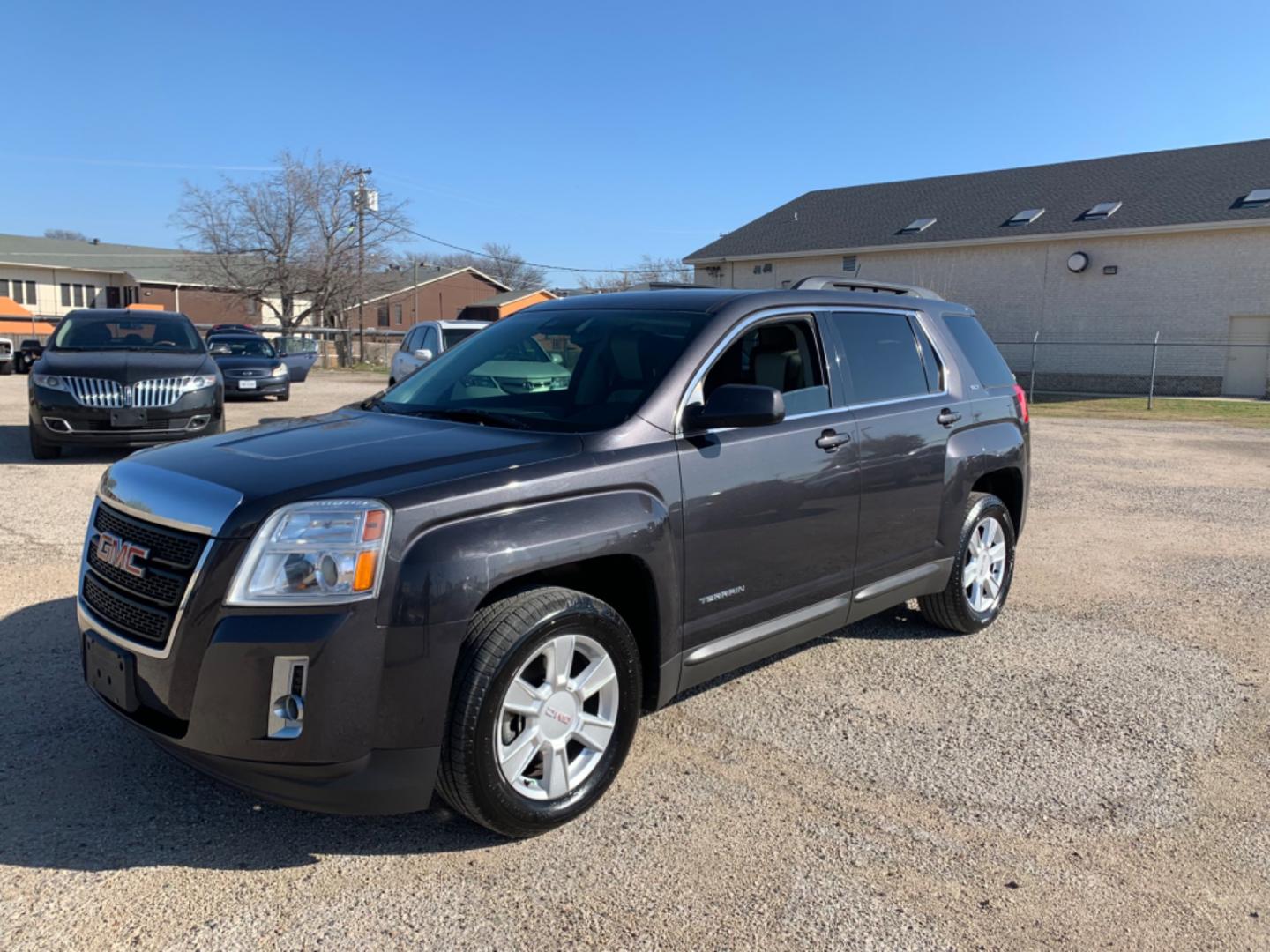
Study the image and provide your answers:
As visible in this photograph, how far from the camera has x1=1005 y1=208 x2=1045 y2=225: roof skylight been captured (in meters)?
31.1

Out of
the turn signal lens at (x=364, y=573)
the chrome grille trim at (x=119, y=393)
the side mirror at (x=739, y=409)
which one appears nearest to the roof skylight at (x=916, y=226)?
the chrome grille trim at (x=119, y=393)

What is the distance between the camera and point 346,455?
Result: 10.5ft

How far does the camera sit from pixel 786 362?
14.1 ft

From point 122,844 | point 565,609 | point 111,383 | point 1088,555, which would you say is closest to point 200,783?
point 122,844

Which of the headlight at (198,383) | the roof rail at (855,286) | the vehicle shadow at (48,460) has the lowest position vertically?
the vehicle shadow at (48,460)

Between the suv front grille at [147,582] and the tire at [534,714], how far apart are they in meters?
0.88

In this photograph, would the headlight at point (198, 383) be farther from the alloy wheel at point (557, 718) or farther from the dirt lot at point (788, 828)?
the alloy wheel at point (557, 718)

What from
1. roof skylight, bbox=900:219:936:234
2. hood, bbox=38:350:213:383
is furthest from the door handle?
roof skylight, bbox=900:219:936:234

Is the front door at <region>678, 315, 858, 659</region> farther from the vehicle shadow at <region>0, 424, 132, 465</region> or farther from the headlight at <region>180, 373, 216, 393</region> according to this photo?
the vehicle shadow at <region>0, 424, 132, 465</region>

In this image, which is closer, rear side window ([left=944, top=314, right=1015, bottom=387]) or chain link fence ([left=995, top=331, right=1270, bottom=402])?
rear side window ([left=944, top=314, right=1015, bottom=387])

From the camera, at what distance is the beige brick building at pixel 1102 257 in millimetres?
27609

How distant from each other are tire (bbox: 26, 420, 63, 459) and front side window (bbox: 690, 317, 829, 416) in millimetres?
9048

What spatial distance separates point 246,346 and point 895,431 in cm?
1924

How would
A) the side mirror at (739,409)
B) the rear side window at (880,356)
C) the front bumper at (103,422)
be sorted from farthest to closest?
1. the front bumper at (103,422)
2. the rear side window at (880,356)
3. the side mirror at (739,409)
